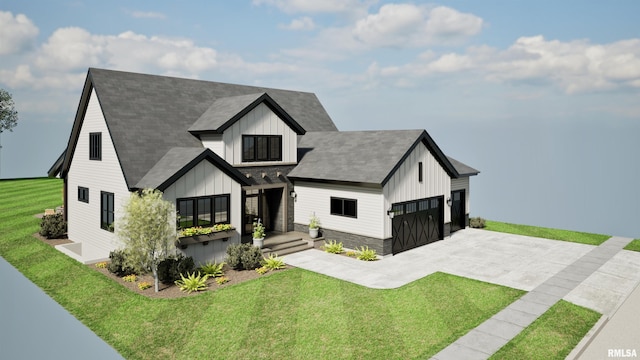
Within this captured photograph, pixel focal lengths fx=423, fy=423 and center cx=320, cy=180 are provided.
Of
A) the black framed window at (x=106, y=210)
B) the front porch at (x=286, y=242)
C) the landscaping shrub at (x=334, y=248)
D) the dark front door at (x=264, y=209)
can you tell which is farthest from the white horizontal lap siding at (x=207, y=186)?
the landscaping shrub at (x=334, y=248)

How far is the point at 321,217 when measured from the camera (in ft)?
76.0

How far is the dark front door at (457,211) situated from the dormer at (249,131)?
36.2ft

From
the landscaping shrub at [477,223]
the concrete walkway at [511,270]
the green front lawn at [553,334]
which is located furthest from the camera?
the landscaping shrub at [477,223]

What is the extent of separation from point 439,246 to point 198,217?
13.0 meters

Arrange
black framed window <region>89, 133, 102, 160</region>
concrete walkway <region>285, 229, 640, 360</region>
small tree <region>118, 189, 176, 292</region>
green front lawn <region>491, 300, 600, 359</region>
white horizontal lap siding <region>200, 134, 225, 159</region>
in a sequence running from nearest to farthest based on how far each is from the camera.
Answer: green front lawn <region>491, 300, 600, 359</region>
concrete walkway <region>285, 229, 640, 360</region>
small tree <region>118, 189, 176, 292</region>
black framed window <region>89, 133, 102, 160</region>
white horizontal lap siding <region>200, 134, 225, 159</region>

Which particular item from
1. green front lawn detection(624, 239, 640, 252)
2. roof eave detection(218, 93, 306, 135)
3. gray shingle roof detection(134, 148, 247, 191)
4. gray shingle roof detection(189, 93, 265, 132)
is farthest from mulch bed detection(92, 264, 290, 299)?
green front lawn detection(624, 239, 640, 252)

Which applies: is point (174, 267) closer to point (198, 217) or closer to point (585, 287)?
point (198, 217)

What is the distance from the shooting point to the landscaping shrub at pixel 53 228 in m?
24.5

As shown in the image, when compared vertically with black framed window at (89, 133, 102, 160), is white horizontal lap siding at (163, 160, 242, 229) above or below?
below

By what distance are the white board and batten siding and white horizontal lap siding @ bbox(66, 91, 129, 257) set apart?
259 cm

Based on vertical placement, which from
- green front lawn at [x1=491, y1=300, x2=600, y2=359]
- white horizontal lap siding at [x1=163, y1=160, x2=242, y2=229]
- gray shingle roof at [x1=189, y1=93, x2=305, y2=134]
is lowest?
green front lawn at [x1=491, y1=300, x2=600, y2=359]

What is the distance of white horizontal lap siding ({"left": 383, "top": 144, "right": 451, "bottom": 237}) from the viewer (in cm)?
2097

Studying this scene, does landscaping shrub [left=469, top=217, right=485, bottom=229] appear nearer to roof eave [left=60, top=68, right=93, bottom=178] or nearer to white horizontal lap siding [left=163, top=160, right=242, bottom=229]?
white horizontal lap siding [left=163, top=160, right=242, bottom=229]

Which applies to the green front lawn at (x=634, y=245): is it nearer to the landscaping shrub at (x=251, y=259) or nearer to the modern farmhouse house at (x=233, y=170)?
the modern farmhouse house at (x=233, y=170)
